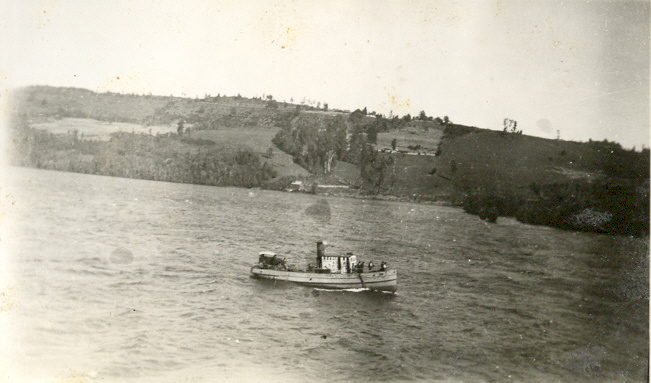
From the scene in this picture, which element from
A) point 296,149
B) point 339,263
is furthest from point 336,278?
point 296,149

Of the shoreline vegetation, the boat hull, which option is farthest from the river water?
the shoreline vegetation

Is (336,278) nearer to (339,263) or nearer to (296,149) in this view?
(339,263)

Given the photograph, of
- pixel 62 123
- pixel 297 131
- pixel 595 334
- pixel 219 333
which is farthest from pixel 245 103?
pixel 595 334

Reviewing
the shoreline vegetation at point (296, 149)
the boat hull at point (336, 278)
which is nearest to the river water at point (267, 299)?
the boat hull at point (336, 278)

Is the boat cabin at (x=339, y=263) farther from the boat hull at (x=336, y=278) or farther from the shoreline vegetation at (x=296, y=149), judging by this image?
the shoreline vegetation at (x=296, y=149)

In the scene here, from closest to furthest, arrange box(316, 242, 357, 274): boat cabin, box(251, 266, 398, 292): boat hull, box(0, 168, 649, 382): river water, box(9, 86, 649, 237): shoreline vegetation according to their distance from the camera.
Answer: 1. box(0, 168, 649, 382): river water
2. box(9, 86, 649, 237): shoreline vegetation
3. box(251, 266, 398, 292): boat hull
4. box(316, 242, 357, 274): boat cabin

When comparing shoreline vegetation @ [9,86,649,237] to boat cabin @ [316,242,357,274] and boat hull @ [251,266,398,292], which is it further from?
boat hull @ [251,266,398,292]

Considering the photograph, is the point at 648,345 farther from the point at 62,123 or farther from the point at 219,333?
the point at 62,123
